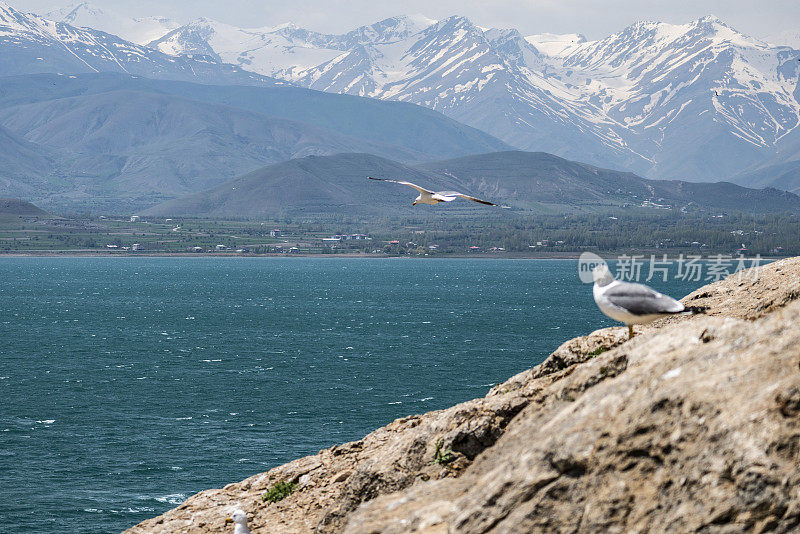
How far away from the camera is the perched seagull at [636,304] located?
41.9 ft

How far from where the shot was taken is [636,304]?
42.3ft

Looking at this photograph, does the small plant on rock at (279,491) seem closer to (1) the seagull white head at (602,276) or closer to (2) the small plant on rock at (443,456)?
(2) the small plant on rock at (443,456)

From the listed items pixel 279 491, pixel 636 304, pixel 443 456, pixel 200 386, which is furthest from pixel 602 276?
pixel 200 386

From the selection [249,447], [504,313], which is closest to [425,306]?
[504,313]

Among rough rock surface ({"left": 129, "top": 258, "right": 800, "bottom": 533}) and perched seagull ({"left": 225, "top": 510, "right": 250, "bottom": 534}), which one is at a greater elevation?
rough rock surface ({"left": 129, "top": 258, "right": 800, "bottom": 533})

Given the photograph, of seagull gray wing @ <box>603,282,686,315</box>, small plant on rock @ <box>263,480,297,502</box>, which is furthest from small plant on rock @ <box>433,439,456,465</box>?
small plant on rock @ <box>263,480,297,502</box>

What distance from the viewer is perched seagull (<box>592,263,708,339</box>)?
41.9 ft

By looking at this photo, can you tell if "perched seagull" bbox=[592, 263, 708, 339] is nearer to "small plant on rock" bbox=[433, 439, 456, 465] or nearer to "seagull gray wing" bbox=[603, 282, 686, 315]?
"seagull gray wing" bbox=[603, 282, 686, 315]

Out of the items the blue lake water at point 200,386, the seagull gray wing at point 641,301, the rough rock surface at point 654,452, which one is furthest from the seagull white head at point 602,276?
the blue lake water at point 200,386

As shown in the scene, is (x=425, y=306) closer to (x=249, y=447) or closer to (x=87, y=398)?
(x=87, y=398)

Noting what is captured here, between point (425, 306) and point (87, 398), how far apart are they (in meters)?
107

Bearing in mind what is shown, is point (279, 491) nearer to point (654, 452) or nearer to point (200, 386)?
point (654, 452)

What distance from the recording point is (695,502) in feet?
28.2

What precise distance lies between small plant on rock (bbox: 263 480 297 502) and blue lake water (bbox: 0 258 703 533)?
29325mm
